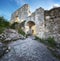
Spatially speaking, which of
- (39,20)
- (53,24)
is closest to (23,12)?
(39,20)

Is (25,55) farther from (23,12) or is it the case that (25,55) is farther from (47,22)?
(23,12)

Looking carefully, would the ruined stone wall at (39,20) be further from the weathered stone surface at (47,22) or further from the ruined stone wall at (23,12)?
the ruined stone wall at (23,12)

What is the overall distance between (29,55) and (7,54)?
2.98ft

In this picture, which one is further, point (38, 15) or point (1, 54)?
point (38, 15)

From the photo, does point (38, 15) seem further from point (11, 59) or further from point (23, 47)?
point (11, 59)

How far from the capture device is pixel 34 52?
5.29 meters

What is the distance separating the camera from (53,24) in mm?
10453

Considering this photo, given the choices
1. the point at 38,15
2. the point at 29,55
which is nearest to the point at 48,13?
the point at 38,15

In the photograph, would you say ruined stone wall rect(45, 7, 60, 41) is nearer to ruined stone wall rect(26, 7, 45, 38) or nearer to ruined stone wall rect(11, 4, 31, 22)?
ruined stone wall rect(26, 7, 45, 38)

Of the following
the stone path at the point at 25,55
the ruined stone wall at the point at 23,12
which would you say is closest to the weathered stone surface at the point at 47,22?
the ruined stone wall at the point at 23,12

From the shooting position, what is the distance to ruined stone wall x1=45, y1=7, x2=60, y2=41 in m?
10.2

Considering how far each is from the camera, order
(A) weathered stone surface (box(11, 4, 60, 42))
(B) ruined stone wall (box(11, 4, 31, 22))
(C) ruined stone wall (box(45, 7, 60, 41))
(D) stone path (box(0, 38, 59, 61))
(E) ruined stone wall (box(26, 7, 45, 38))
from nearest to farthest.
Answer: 1. (D) stone path (box(0, 38, 59, 61))
2. (C) ruined stone wall (box(45, 7, 60, 41))
3. (A) weathered stone surface (box(11, 4, 60, 42))
4. (E) ruined stone wall (box(26, 7, 45, 38))
5. (B) ruined stone wall (box(11, 4, 31, 22))

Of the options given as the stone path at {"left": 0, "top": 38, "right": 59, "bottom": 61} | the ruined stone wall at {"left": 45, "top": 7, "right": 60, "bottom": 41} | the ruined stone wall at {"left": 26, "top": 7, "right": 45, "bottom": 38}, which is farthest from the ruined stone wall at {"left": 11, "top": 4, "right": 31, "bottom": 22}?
the stone path at {"left": 0, "top": 38, "right": 59, "bottom": 61}

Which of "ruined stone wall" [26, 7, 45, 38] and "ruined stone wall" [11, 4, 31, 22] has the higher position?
"ruined stone wall" [11, 4, 31, 22]
